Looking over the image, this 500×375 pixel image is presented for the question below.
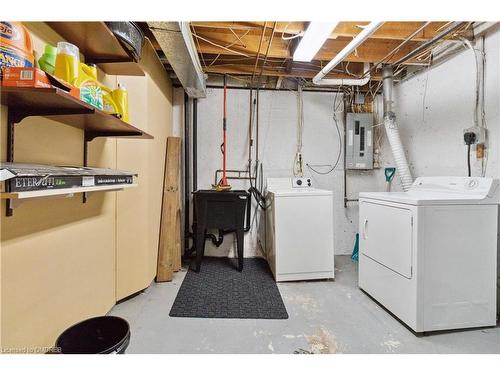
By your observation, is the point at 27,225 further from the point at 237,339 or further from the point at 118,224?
the point at 237,339

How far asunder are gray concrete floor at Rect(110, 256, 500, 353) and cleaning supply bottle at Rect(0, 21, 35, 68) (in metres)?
1.59

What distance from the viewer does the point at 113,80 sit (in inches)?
73.3

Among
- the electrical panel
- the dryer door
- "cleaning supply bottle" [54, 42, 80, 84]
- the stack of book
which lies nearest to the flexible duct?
→ the electrical panel

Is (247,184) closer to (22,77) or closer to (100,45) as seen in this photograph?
(100,45)

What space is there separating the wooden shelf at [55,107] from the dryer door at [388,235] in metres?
1.99

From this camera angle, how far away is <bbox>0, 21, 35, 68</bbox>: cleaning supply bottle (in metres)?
0.84

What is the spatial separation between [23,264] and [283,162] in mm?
2751

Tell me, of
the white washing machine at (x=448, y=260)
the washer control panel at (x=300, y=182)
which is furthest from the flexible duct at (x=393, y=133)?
the washer control panel at (x=300, y=182)

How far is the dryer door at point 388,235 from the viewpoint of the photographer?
1.79m

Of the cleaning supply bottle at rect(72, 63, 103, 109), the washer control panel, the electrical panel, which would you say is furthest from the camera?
the electrical panel

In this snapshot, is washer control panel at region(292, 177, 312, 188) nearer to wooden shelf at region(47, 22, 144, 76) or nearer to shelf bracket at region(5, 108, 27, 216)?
wooden shelf at region(47, 22, 144, 76)

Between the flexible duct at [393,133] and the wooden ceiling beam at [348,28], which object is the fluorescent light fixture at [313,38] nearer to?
the wooden ceiling beam at [348,28]

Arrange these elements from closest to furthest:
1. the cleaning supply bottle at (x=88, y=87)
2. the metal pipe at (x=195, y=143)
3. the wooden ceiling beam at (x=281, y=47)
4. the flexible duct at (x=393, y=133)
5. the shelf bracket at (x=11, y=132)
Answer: the shelf bracket at (x=11, y=132) → the cleaning supply bottle at (x=88, y=87) → the wooden ceiling beam at (x=281, y=47) → the flexible duct at (x=393, y=133) → the metal pipe at (x=195, y=143)
